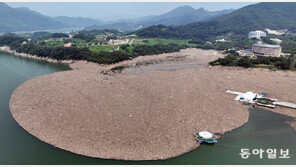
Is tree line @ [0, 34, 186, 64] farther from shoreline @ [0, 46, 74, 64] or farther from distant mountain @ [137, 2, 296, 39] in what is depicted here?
distant mountain @ [137, 2, 296, 39]

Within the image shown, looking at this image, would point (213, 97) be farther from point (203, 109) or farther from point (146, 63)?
point (146, 63)

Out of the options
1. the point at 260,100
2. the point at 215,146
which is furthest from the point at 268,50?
the point at 215,146

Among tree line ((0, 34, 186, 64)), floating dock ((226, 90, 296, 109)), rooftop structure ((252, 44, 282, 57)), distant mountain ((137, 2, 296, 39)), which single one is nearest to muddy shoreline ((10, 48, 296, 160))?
floating dock ((226, 90, 296, 109))

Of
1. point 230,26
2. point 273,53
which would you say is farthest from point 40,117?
point 230,26

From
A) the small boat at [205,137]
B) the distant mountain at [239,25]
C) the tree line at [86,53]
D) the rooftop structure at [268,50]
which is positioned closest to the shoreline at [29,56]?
the tree line at [86,53]

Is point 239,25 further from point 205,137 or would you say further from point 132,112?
point 205,137

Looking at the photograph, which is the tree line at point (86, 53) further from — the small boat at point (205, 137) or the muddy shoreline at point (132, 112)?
the small boat at point (205, 137)

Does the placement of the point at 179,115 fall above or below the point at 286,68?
below
